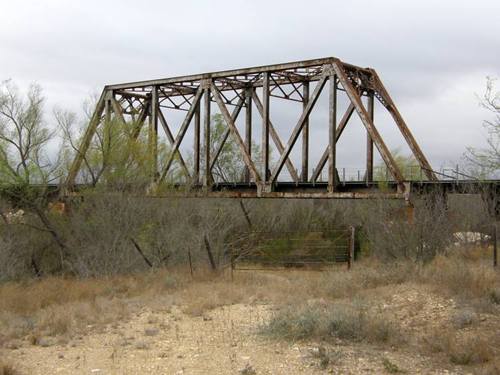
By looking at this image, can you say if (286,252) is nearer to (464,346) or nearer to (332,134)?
(332,134)

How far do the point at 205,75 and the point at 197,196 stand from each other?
6886mm

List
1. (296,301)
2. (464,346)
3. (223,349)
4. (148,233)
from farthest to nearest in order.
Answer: (148,233) < (296,301) < (223,349) < (464,346)

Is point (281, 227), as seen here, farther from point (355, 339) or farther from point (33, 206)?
point (355, 339)

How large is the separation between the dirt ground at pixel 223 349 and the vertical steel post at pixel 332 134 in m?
12.1

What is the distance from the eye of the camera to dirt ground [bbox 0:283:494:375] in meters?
8.88

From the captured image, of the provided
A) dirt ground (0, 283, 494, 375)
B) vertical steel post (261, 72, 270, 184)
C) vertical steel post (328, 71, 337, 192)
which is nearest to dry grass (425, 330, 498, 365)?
dirt ground (0, 283, 494, 375)

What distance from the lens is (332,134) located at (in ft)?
84.3


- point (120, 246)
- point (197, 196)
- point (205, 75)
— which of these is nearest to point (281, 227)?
point (197, 196)

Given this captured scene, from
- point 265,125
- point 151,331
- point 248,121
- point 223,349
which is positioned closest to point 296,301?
point 151,331

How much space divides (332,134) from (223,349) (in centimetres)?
1687

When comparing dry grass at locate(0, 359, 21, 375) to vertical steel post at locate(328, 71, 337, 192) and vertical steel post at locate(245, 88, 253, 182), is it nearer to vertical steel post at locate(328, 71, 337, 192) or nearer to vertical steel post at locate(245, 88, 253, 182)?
vertical steel post at locate(328, 71, 337, 192)

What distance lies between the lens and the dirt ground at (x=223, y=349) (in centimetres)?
888

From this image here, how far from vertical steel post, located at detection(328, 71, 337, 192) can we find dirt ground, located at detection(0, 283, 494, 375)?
12072 mm

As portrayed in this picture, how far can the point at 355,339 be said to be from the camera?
1005cm
